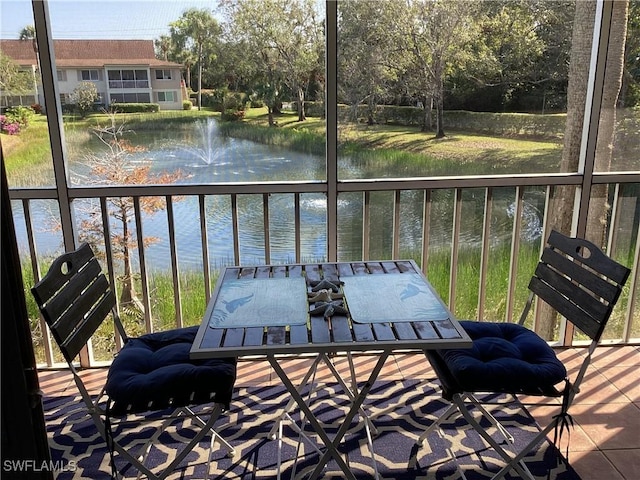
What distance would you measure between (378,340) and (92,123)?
2.17m

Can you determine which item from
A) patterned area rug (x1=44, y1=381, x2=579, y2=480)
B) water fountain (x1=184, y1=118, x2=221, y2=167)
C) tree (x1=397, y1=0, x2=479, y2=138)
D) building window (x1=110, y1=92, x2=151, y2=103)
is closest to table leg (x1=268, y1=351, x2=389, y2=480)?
patterned area rug (x1=44, y1=381, x2=579, y2=480)

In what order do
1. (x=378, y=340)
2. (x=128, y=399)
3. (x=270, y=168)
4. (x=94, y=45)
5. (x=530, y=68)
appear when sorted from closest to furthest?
1. (x=378, y=340)
2. (x=128, y=399)
3. (x=94, y=45)
4. (x=270, y=168)
5. (x=530, y=68)

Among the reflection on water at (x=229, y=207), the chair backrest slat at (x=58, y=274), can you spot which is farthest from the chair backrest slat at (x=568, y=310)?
the chair backrest slat at (x=58, y=274)

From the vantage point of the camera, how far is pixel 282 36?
10.6ft

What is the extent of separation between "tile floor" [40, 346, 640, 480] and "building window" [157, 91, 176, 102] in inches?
61.6

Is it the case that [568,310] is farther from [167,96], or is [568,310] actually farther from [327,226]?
[167,96]

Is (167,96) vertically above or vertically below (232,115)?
above

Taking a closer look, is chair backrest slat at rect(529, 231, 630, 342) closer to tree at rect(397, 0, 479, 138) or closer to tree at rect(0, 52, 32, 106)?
tree at rect(397, 0, 479, 138)

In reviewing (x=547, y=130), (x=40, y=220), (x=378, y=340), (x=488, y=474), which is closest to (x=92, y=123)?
(x=40, y=220)

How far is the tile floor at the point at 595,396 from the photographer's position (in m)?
2.36

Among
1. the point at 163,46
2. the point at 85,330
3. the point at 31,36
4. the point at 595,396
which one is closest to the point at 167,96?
the point at 163,46

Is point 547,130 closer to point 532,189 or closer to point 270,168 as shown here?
point 532,189

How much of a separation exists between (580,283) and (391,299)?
2.62 ft

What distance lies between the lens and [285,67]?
3.24m
